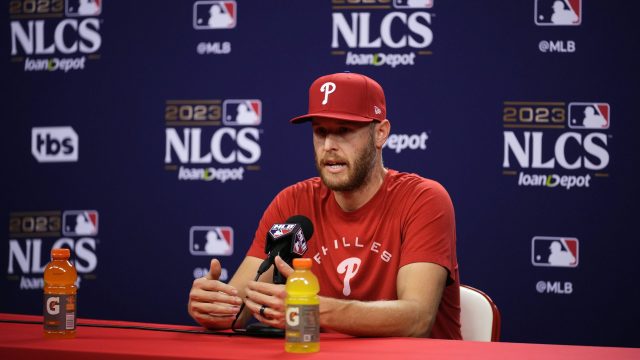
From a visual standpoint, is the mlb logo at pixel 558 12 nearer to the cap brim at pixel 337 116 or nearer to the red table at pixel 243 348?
the cap brim at pixel 337 116

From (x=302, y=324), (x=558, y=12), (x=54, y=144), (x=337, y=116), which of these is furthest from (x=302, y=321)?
(x=54, y=144)

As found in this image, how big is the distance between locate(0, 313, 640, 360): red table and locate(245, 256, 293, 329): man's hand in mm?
53

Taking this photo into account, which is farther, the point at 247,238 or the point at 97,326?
the point at 247,238

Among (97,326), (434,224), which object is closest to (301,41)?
(434,224)

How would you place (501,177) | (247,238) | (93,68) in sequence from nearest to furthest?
(501,177), (247,238), (93,68)

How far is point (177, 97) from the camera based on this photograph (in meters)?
3.66

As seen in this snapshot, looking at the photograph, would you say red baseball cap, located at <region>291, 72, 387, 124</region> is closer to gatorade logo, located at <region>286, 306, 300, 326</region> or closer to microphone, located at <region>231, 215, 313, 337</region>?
microphone, located at <region>231, 215, 313, 337</region>

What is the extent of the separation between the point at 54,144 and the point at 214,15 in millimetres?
1039

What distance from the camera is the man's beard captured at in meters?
2.26

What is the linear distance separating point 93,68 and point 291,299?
102 inches

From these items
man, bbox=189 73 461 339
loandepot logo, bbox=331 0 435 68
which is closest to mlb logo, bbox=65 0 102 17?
loandepot logo, bbox=331 0 435 68

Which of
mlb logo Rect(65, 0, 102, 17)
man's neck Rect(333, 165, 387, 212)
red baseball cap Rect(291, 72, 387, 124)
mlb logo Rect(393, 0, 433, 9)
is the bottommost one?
man's neck Rect(333, 165, 387, 212)

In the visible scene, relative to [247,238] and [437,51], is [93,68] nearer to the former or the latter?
[247,238]

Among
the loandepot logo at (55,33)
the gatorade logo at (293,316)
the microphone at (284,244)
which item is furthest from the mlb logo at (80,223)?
the gatorade logo at (293,316)
